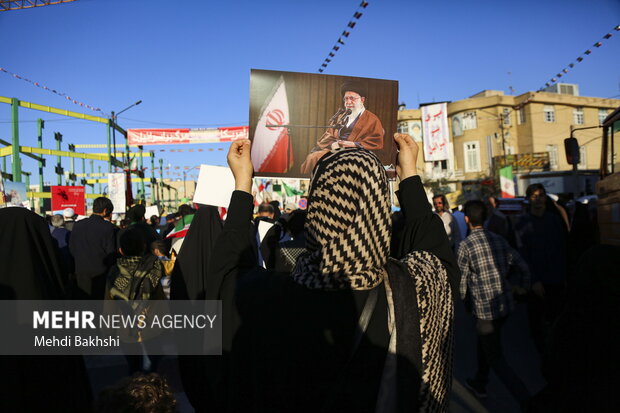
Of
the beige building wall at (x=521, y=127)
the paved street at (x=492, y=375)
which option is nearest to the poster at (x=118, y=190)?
the paved street at (x=492, y=375)

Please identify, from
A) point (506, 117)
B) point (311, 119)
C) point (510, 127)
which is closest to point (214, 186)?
point (311, 119)

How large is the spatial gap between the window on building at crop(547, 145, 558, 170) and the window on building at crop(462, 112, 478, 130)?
6686mm

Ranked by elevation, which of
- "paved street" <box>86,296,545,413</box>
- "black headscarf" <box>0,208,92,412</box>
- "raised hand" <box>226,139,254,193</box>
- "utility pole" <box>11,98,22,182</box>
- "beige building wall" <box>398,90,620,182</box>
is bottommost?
"paved street" <box>86,296,545,413</box>

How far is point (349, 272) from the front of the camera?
1308 millimetres

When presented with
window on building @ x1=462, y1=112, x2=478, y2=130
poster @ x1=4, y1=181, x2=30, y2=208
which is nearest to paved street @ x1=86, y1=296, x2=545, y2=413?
poster @ x1=4, y1=181, x2=30, y2=208

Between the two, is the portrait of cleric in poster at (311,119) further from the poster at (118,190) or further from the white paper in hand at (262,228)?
the poster at (118,190)

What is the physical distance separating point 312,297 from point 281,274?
0.16m

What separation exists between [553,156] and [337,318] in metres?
43.3

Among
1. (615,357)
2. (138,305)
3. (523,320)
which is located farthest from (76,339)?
(523,320)

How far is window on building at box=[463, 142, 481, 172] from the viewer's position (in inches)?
1544

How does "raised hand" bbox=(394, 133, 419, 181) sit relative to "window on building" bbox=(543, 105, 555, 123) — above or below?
below

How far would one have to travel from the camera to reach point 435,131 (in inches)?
1136

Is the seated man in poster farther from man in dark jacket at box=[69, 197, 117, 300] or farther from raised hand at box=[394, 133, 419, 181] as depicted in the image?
man in dark jacket at box=[69, 197, 117, 300]

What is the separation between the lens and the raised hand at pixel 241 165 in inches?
66.3
